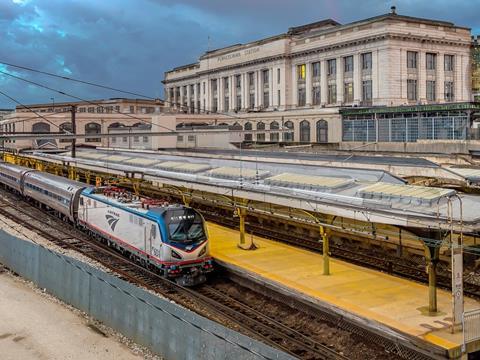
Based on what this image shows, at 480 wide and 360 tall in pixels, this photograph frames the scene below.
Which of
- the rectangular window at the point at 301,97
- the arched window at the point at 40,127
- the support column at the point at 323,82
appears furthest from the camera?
the arched window at the point at 40,127

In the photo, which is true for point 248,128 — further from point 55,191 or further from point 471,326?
point 471,326

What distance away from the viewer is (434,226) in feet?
51.1

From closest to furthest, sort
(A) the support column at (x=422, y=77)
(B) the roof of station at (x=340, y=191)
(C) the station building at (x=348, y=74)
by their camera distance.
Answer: (B) the roof of station at (x=340, y=191) < (C) the station building at (x=348, y=74) < (A) the support column at (x=422, y=77)

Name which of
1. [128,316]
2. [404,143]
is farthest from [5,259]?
[404,143]

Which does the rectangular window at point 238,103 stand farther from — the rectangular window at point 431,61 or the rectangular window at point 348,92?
the rectangular window at point 431,61

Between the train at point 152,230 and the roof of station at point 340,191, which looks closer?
the roof of station at point 340,191

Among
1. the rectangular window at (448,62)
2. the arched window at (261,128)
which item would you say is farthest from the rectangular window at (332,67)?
the rectangular window at (448,62)

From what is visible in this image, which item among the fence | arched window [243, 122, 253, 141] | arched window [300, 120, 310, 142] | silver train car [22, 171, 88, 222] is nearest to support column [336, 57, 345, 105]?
arched window [300, 120, 310, 142]

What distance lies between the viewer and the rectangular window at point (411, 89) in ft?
258

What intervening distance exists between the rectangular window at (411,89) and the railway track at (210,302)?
5838cm

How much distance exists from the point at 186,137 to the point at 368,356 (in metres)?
59.7

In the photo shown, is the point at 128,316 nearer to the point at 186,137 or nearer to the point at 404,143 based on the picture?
the point at 404,143

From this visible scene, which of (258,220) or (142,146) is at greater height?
(142,146)

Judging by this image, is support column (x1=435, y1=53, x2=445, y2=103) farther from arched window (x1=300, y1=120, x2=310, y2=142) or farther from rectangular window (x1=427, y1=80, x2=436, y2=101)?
arched window (x1=300, y1=120, x2=310, y2=142)
